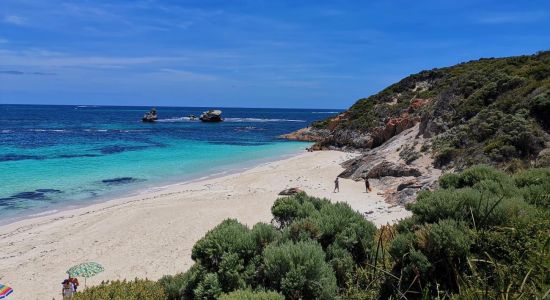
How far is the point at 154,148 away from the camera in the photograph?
4594 centimetres

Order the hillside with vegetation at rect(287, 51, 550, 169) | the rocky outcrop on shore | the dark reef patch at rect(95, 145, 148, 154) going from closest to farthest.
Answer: the hillside with vegetation at rect(287, 51, 550, 169)
the rocky outcrop on shore
the dark reef patch at rect(95, 145, 148, 154)

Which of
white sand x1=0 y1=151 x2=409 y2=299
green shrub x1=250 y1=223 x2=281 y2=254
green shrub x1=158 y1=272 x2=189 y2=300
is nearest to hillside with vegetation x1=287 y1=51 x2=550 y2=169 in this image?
white sand x1=0 y1=151 x2=409 y2=299

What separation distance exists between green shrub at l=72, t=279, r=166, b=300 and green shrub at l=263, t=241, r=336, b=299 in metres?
1.72

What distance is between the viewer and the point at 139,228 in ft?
54.8

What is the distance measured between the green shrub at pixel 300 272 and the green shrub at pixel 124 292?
1.72 meters

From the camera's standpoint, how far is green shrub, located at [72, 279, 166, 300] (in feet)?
17.8

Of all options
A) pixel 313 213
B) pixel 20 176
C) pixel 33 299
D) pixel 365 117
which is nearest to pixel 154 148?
pixel 20 176

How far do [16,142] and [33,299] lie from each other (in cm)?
4706

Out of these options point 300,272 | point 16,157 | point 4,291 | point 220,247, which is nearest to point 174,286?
point 220,247

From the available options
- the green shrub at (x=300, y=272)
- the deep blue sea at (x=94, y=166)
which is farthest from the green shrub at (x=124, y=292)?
the deep blue sea at (x=94, y=166)

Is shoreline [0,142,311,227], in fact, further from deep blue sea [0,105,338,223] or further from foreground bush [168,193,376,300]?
foreground bush [168,193,376,300]

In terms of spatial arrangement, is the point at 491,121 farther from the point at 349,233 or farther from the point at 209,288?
the point at 209,288

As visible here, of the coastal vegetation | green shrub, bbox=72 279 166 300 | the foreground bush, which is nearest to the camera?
the coastal vegetation

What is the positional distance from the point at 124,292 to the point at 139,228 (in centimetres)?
1180
